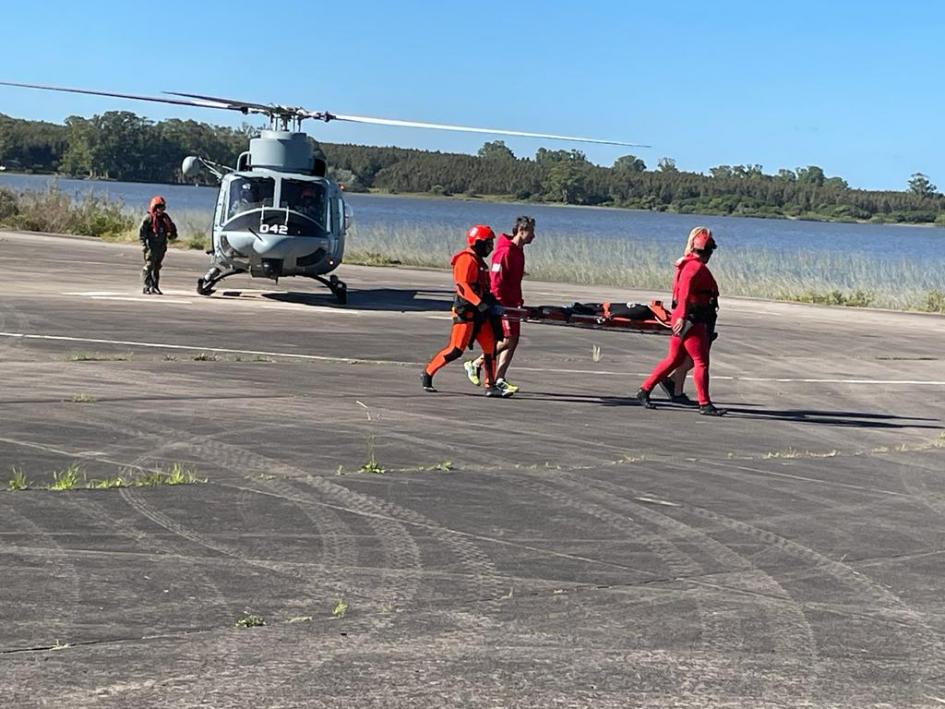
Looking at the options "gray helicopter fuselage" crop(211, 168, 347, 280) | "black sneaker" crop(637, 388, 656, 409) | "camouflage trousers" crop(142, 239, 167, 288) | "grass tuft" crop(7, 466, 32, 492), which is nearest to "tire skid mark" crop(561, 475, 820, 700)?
"grass tuft" crop(7, 466, 32, 492)

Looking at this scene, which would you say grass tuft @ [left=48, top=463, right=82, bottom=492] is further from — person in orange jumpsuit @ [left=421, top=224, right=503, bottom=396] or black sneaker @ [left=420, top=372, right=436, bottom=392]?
black sneaker @ [left=420, top=372, right=436, bottom=392]

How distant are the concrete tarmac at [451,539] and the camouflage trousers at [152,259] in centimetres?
701

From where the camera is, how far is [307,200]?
25.4 meters

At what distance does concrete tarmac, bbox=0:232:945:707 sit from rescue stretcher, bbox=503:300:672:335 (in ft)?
2.66

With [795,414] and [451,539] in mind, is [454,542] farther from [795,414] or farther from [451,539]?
[795,414]

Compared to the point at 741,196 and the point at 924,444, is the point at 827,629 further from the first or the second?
the point at 741,196

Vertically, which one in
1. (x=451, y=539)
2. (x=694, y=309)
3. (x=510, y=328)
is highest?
(x=694, y=309)

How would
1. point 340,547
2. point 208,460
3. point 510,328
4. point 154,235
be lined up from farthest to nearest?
point 154,235 → point 510,328 → point 208,460 → point 340,547

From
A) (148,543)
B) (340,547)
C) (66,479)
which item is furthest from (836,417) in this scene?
(148,543)

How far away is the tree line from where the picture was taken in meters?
94.8

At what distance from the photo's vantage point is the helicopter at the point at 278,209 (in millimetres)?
24703

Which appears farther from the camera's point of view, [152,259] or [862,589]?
[152,259]

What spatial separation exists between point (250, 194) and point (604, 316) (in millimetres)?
12243

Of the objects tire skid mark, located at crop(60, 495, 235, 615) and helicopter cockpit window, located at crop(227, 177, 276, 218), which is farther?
helicopter cockpit window, located at crop(227, 177, 276, 218)
